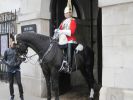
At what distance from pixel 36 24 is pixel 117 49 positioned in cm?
376

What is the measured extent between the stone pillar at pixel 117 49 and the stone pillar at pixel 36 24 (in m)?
2.98

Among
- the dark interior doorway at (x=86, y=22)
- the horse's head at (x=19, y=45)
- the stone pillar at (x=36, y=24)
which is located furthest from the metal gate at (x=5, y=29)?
the horse's head at (x=19, y=45)

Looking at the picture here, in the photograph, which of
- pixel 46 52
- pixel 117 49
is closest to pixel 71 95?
pixel 46 52

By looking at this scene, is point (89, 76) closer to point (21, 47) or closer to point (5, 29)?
point (21, 47)

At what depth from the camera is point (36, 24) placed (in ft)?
34.3

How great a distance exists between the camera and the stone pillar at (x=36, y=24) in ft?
33.8

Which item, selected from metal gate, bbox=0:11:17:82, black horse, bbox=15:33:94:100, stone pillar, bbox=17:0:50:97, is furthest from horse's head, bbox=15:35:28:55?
metal gate, bbox=0:11:17:82

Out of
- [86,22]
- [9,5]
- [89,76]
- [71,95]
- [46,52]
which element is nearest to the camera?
[46,52]

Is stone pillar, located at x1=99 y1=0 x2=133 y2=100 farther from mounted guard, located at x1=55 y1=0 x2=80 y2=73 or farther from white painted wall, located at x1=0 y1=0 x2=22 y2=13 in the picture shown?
white painted wall, located at x1=0 y1=0 x2=22 y2=13

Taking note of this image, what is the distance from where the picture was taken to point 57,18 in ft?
35.1

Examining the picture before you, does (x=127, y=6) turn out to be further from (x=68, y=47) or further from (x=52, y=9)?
(x=52, y=9)

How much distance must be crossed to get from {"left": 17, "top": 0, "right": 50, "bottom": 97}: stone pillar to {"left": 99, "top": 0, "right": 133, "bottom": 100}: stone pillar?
9.77 ft

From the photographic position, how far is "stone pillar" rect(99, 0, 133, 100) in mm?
7305

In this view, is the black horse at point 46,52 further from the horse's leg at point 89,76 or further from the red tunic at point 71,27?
the horse's leg at point 89,76
